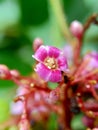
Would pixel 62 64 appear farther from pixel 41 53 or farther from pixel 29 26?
pixel 29 26

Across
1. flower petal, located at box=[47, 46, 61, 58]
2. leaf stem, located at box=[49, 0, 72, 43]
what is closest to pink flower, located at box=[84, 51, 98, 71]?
flower petal, located at box=[47, 46, 61, 58]

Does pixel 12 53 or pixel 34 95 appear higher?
pixel 12 53

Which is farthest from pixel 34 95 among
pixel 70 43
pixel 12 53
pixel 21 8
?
pixel 21 8

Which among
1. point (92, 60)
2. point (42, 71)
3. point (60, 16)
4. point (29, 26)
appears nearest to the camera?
point (42, 71)

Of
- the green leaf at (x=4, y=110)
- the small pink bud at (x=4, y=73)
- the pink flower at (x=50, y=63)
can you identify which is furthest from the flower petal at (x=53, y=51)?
the green leaf at (x=4, y=110)

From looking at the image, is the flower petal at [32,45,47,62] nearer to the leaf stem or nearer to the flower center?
the flower center

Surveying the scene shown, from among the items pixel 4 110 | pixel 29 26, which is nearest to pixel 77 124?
pixel 4 110

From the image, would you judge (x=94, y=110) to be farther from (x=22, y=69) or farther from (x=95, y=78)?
(x=22, y=69)
